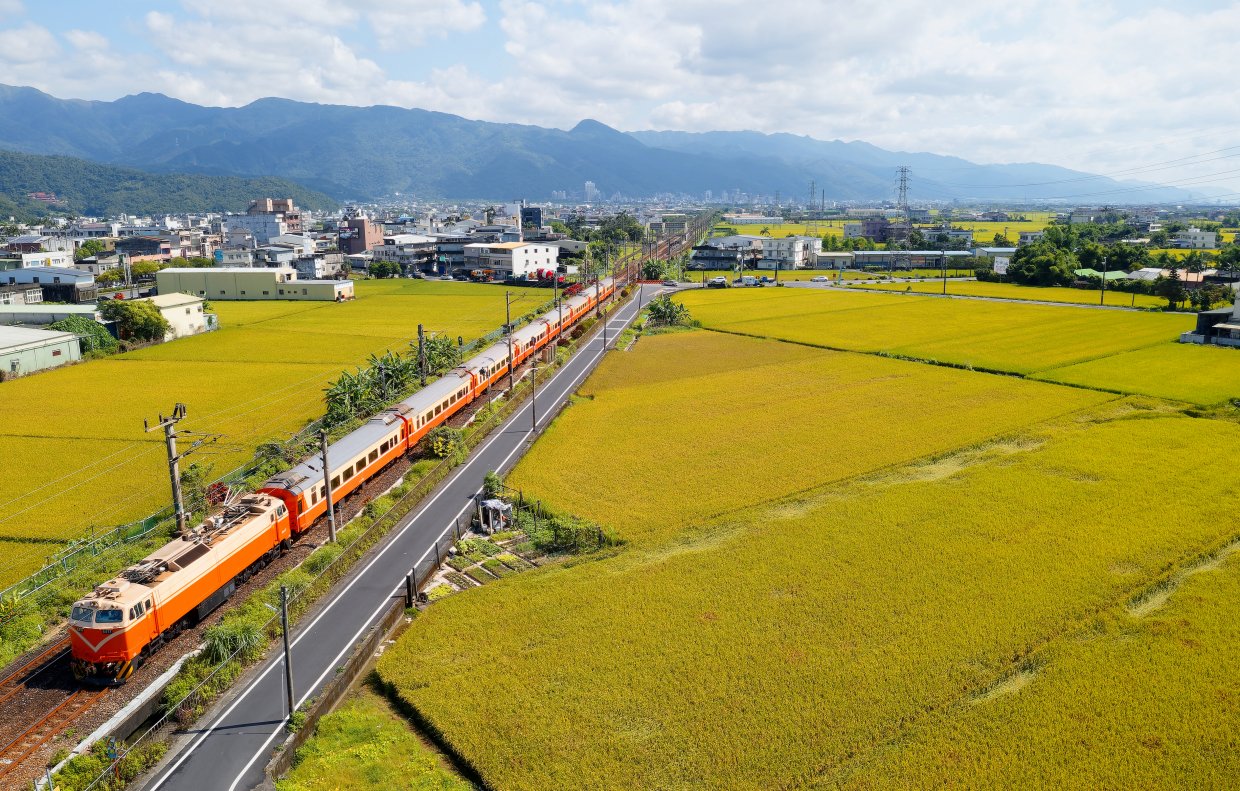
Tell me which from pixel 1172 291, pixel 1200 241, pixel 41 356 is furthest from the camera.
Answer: pixel 1200 241

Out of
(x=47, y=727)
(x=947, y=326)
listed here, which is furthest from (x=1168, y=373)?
(x=47, y=727)

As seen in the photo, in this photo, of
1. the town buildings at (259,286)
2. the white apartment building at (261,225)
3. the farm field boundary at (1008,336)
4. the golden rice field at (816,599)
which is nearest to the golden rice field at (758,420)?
the golden rice field at (816,599)

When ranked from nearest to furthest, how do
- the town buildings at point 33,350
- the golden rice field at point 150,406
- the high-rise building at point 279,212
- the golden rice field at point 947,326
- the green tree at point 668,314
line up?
the golden rice field at point 150,406, the town buildings at point 33,350, the golden rice field at point 947,326, the green tree at point 668,314, the high-rise building at point 279,212

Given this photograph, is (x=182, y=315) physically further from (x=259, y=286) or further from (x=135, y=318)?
(x=259, y=286)

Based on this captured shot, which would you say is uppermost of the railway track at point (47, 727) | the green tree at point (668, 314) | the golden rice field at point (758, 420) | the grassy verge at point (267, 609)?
the green tree at point (668, 314)

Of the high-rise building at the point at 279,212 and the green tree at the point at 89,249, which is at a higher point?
the high-rise building at the point at 279,212

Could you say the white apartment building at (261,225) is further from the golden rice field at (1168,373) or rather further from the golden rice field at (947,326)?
the golden rice field at (1168,373)

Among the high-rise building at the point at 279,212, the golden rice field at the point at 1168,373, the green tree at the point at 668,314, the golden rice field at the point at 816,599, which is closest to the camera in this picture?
the golden rice field at the point at 816,599
